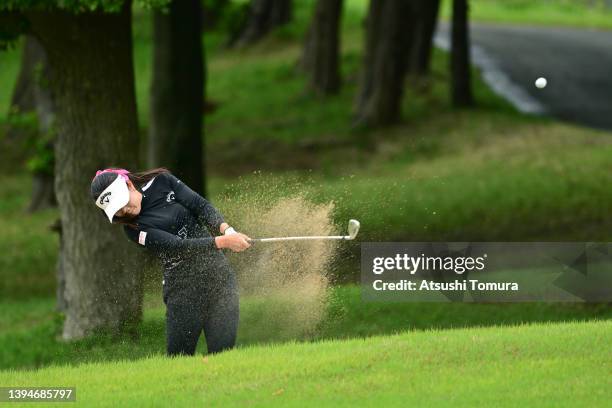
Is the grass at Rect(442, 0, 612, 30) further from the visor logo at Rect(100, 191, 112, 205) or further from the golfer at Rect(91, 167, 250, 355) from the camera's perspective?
the visor logo at Rect(100, 191, 112, 205)

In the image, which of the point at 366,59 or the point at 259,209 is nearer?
the point at 259,209

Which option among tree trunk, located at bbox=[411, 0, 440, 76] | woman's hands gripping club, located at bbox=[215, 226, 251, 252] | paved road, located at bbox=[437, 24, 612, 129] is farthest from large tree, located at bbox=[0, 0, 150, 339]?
tree trunk, located at bbox=[411, 0, 440, 76]

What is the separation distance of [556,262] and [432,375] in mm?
5068

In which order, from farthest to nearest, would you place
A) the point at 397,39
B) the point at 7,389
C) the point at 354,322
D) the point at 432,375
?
the point at 397,39, the point at 354,322, the point at 7,389, the point at 432,375

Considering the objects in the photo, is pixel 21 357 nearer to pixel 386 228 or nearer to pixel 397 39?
pixel 386 228

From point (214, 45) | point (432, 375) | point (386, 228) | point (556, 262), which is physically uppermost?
point (432, 375)

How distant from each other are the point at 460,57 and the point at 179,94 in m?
9.84

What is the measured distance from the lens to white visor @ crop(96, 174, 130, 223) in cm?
971

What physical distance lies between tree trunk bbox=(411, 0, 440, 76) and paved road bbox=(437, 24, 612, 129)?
243 cm

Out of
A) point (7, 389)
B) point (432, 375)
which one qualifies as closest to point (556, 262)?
point (432, 375)

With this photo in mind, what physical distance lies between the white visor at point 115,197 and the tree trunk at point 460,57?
20.2 meters

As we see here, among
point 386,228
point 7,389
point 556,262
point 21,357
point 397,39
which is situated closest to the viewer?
point 7,389

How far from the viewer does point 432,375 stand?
9320 millimetres

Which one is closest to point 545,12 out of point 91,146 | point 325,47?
point 325,47
